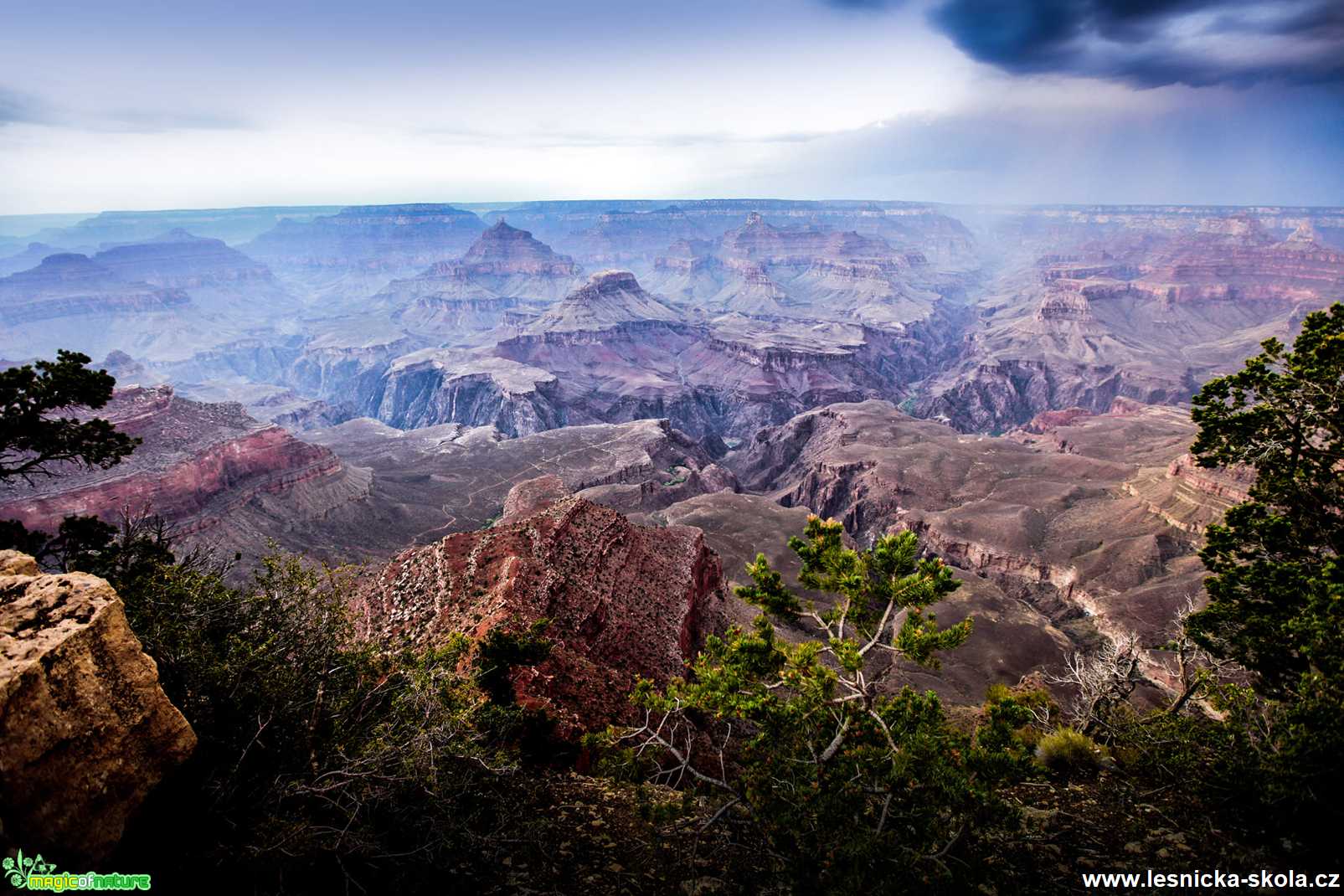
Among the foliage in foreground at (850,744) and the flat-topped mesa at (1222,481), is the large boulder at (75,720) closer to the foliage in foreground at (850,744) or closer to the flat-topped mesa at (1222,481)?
the foliage in foreground at (850,744)

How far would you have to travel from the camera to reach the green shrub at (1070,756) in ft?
53.3

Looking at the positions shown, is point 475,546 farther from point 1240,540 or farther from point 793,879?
point 1240,540

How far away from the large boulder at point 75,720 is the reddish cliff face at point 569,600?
1000 centimetres

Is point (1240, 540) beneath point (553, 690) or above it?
above

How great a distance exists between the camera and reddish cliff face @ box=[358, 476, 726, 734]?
18984mm

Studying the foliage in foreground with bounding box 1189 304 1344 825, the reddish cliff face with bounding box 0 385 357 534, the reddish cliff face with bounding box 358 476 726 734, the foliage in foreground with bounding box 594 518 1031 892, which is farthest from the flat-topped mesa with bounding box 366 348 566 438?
the foliage in foreground with bounding box 1189 304 1344 825

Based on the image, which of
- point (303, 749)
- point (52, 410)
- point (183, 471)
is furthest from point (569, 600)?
point (183, 471)

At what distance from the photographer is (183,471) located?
6316cm

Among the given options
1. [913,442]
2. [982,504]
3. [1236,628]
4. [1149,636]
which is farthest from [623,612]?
[913,442]

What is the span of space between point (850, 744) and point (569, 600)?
14.0m

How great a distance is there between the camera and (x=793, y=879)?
9.77m

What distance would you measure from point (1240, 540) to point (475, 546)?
79.2ft

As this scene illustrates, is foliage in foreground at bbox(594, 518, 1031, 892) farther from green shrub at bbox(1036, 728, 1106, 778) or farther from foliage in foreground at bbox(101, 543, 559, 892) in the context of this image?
green shrub at bbox(1036, 728, 1106, 778)

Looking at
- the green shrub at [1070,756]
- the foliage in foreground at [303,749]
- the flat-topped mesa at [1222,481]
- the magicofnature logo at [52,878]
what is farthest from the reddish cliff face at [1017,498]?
the magicofnature logo at [52,878]
